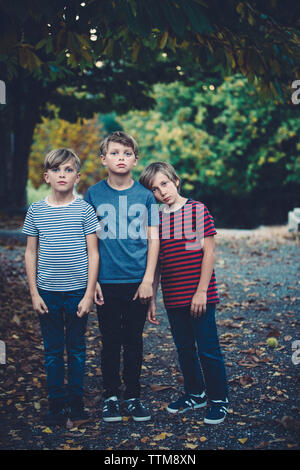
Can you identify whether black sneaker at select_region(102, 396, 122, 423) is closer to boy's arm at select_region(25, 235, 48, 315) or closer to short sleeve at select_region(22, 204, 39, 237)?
boy's arm at select_region(25, 235, 48, 315)

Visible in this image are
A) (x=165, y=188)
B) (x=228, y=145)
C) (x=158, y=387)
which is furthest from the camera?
(x=228, y=145)

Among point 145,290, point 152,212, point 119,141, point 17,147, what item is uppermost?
point 17,147

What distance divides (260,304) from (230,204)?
53.0ft

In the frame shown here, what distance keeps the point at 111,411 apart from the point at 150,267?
99 centimetres

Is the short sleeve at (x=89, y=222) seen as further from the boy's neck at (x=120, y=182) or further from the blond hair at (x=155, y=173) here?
the blond hair at (x=155, y=173)

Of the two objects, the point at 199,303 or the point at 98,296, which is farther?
the point at 98,296

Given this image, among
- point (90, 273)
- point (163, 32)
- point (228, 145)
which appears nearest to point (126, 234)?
point (90, 273)

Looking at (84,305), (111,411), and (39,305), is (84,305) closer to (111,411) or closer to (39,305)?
(39,305)

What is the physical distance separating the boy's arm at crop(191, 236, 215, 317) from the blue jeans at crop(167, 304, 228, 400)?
0.08 metres

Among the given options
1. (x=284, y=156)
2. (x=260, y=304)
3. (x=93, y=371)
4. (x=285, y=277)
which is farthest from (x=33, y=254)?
(x=284, y=156)

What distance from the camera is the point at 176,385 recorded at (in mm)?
3848

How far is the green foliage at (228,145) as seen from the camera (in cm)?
1847

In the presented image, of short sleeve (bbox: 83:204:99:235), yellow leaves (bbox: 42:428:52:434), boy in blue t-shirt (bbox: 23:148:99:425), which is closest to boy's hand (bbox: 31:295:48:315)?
boy in blue t-shirt (bbox: 23:148:99:425)

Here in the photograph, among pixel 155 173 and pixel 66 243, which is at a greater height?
pixel 155 173
